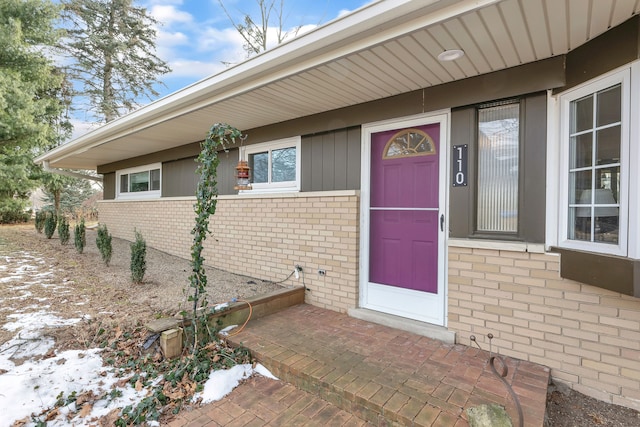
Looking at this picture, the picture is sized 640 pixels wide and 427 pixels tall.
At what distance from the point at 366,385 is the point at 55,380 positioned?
2.29 metres

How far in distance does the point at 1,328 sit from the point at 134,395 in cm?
167

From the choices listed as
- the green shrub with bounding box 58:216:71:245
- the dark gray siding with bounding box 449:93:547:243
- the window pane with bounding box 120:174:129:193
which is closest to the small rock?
the dark gray siding with bounding box 449:93:547:243

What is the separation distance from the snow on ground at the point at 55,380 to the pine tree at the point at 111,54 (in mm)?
14253

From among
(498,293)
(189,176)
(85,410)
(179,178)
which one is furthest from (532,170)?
(179,178)

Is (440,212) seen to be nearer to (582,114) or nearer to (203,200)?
(582,114)

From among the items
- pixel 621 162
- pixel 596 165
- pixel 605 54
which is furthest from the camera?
pixel 596 165

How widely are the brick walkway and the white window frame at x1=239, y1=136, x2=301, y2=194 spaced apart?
7.06ft

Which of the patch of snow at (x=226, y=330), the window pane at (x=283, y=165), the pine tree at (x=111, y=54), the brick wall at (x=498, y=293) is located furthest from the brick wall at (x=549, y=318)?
the pine tree at (x=111, y=54)

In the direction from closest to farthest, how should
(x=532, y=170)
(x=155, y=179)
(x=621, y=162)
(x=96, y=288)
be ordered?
1. (x=621, y=162)
2. (x=532, y=170)
3. (x=96, y=288)
4. (x=155, y=179)

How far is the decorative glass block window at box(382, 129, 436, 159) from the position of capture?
3.35 m

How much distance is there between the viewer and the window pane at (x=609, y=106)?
2125 mm

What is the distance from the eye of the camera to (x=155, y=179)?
24.1 feet

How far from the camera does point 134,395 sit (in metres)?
2.30

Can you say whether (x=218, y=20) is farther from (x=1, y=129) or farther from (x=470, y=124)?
(x=470, y=124)
